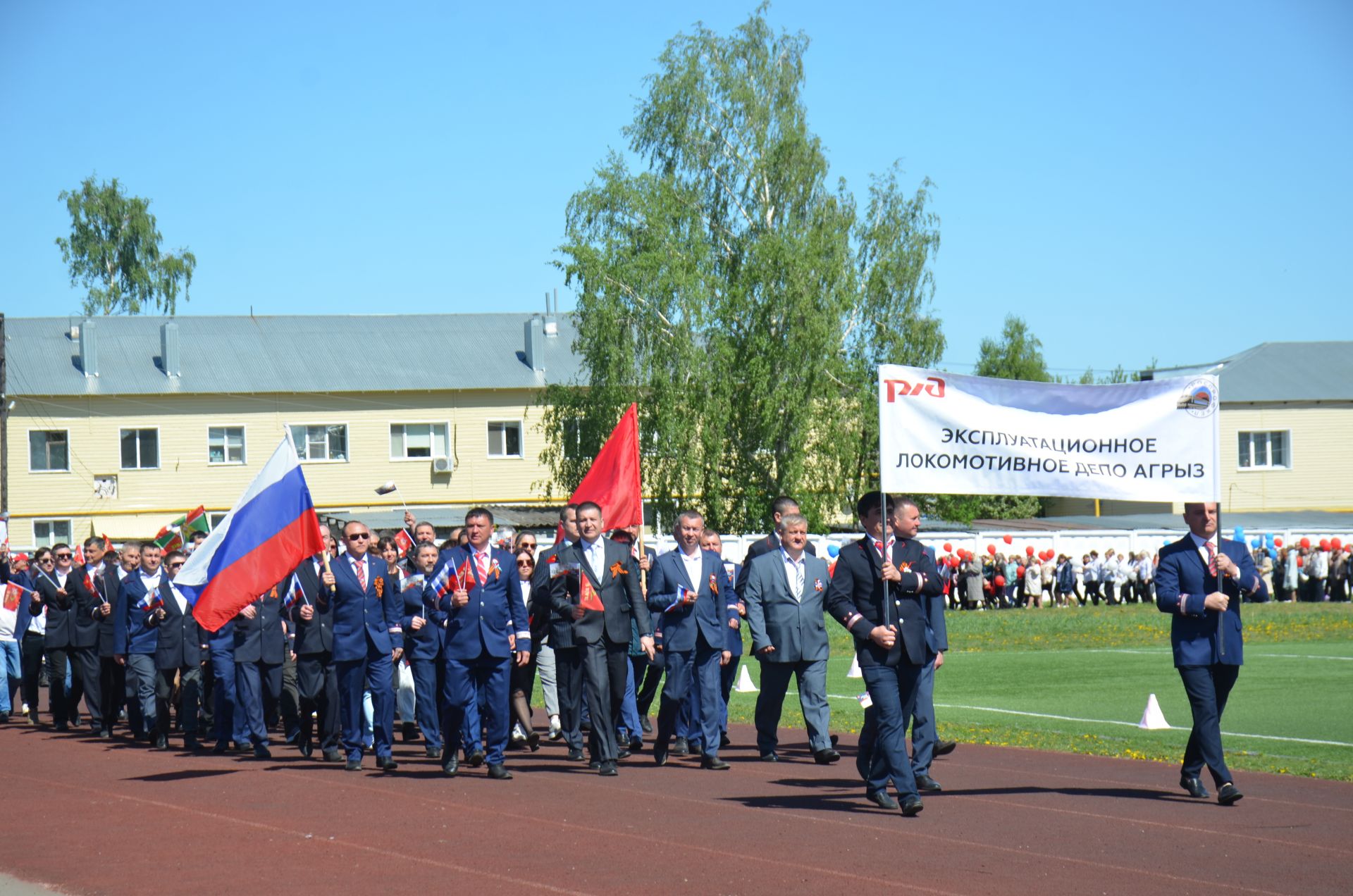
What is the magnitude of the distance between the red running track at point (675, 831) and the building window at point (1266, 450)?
52.8 metres

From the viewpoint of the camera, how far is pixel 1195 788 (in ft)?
33.6

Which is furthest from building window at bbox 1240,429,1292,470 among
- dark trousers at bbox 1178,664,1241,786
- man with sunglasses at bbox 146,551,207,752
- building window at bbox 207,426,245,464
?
dark trousers at bbox 1178,664,1241,786

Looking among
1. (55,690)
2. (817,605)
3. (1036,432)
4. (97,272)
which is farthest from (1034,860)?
(97,272)

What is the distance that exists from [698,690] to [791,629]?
92 centimetres

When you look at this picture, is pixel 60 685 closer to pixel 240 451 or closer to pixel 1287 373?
pixel 240 451

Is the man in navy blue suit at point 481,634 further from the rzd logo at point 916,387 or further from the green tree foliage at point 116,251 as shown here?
the green tree foliage at point 116,251

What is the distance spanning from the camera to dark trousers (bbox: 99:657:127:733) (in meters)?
16.9

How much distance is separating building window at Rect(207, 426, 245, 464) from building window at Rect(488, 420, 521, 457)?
8.98m

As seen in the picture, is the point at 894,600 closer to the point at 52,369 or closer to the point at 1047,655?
the point at 1047,655

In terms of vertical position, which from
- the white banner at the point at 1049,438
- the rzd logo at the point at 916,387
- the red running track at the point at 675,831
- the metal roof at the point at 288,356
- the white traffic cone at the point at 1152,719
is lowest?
the white traffic cone at the point at 1152,719

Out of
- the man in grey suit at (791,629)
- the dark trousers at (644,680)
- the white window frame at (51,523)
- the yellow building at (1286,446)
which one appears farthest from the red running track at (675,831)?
the yellow building at (1286,446)

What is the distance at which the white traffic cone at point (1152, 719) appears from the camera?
1485 cm

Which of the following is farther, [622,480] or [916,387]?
[622,480]

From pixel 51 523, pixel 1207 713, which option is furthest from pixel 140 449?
pixel 1207 713
